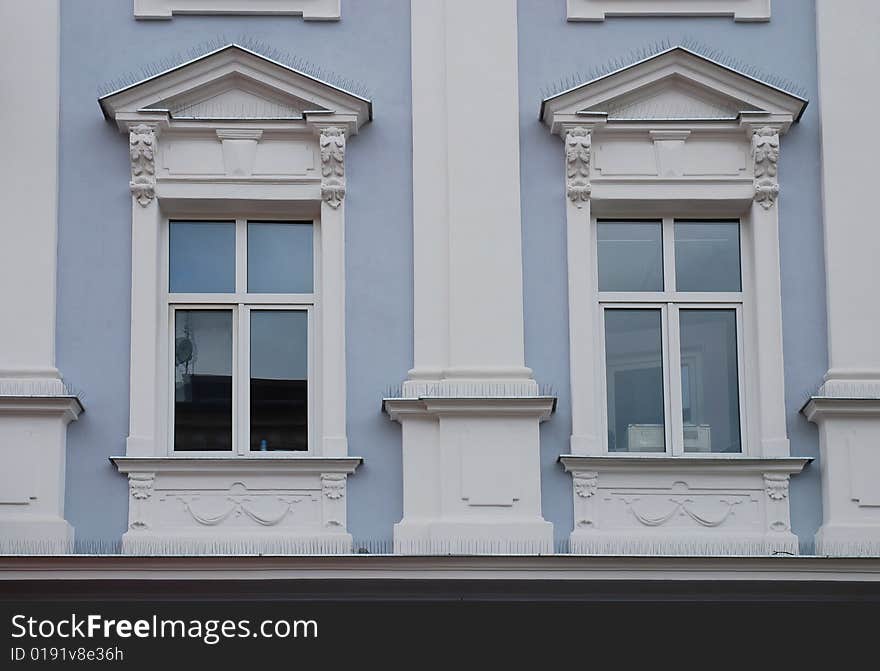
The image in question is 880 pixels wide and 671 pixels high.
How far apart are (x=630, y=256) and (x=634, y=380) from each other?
827mm

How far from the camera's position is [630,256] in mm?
13398

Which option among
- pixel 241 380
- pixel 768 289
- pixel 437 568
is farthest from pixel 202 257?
pixel 768 289

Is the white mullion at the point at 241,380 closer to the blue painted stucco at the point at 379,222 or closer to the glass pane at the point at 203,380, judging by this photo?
the glass pane at the point at 203,380

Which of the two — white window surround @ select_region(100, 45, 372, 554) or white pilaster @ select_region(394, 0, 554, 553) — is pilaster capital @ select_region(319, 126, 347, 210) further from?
white pilaster @ select_region(394, 0, 554, 553)

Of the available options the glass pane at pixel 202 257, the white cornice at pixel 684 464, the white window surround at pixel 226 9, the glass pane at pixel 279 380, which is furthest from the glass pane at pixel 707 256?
the glass pane at pixel 202 257

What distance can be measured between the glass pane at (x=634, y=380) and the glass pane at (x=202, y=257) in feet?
8.13

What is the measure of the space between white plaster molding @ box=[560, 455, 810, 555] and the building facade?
20mm

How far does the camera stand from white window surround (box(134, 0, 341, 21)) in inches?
530

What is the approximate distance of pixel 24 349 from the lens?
12828mm

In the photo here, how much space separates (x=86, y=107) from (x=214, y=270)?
4.40 ft

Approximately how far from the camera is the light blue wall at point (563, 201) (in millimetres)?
12828

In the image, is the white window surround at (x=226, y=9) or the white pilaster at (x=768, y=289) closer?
the white pilaster at (x=768, y=289)

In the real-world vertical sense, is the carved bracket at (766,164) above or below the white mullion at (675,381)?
above
